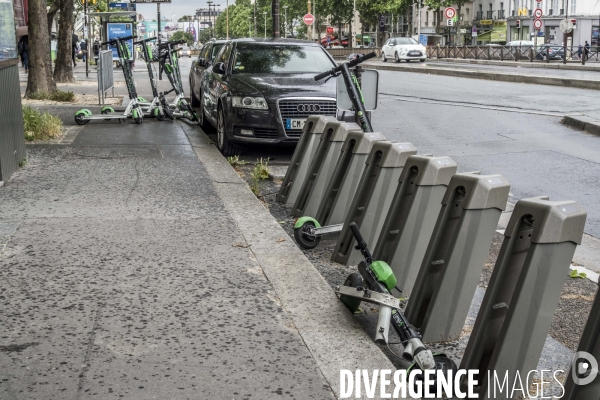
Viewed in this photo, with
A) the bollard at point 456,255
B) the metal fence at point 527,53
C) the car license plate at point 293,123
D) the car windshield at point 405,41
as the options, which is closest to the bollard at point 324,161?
the bollard at point 456,255

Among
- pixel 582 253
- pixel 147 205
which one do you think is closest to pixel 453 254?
pixel 582 253

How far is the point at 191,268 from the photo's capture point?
5461mm

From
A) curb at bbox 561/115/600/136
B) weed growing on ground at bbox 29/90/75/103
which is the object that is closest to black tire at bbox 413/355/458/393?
curb at bbox 561/115/600/136

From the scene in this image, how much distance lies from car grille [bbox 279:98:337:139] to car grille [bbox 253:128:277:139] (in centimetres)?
17

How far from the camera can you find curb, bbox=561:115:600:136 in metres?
13.8

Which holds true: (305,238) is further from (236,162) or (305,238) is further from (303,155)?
(236,162)

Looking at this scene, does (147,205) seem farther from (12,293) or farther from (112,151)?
(112,151)

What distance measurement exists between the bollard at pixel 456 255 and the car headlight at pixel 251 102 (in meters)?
7.09

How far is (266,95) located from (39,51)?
9.71 m

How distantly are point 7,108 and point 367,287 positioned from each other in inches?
215

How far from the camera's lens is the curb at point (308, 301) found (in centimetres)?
392

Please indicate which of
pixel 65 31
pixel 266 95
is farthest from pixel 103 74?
pixel 65 31

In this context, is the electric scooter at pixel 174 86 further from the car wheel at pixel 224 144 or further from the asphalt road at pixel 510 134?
the car wheel at pixel 224 144

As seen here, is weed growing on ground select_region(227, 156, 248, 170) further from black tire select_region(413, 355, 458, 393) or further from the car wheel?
black tire select_region(413, 355, 458, 393)
